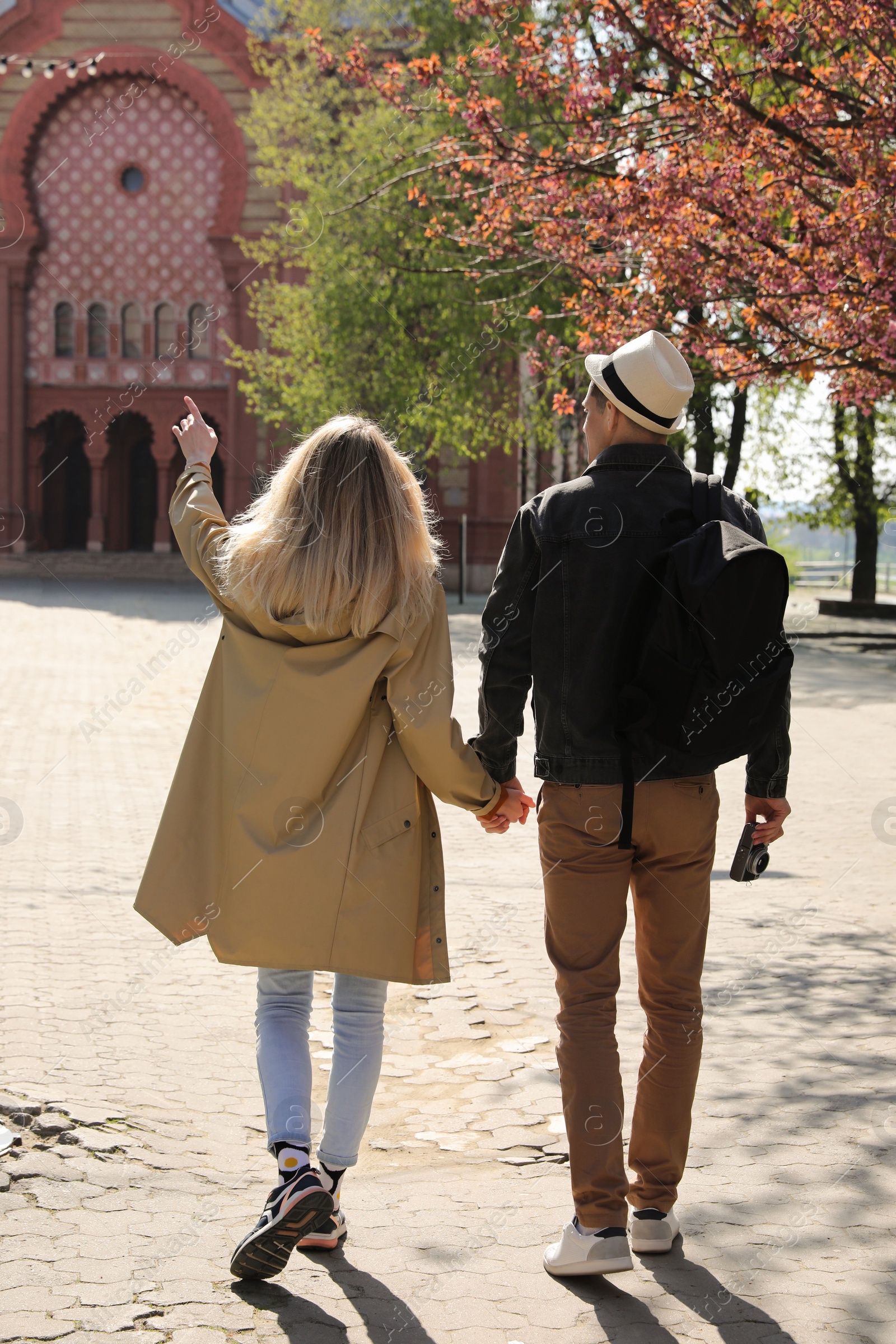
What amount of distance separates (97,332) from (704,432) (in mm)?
20304

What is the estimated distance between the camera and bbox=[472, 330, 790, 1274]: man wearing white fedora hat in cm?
301

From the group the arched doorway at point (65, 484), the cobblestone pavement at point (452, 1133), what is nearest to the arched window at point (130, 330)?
the arched doorway at point (65, 484)

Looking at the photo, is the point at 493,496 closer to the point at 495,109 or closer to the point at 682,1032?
the point at 495,109

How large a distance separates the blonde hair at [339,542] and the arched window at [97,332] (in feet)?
122

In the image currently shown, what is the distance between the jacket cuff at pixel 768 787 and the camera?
326cm

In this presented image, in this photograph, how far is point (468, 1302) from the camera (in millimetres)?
2910

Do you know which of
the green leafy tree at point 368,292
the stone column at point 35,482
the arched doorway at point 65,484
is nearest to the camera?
the green leafy tree at point 368,292

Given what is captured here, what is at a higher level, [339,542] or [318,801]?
[339,542]

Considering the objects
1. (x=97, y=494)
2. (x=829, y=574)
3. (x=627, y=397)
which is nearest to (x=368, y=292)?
(x=97, y=494)

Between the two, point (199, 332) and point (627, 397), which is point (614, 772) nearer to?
point (627, 397)

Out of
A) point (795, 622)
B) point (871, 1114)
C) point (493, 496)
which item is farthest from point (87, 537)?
point (871, 1114)

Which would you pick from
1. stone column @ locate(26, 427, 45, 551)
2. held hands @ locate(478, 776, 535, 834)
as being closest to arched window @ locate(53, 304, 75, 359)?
stone column @ locate(26, 427, 45, 551)

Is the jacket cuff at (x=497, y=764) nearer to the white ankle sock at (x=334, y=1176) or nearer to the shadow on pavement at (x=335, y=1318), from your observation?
the white ankle sock at (x=334, y=1176)

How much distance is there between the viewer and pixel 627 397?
3.15 m
